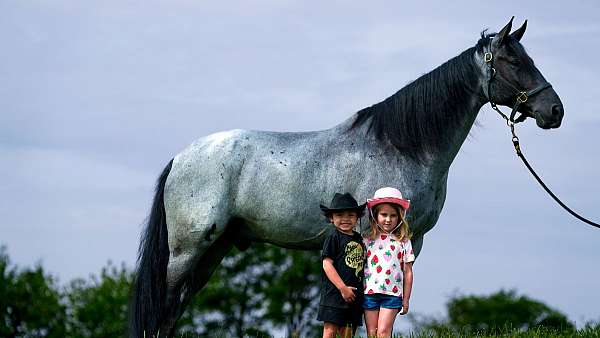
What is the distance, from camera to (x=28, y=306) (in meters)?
37.1

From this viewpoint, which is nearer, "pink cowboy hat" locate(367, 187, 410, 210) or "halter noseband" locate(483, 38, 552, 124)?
"pink cowboy hat" locate(367, 187, 410, 210)

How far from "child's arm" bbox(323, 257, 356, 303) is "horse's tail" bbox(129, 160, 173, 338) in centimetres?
266

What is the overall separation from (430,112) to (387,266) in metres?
2.18

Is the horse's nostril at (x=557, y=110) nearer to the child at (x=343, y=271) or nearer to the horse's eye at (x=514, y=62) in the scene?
the horse's eye at (x=514, y=62)

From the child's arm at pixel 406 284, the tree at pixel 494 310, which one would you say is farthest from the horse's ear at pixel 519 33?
the tree at pixel 494 310

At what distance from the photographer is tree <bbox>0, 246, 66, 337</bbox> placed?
1442 inches

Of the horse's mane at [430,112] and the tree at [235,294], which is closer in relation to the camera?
the horse's mane at [430,112]

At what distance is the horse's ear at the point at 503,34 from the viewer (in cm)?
789

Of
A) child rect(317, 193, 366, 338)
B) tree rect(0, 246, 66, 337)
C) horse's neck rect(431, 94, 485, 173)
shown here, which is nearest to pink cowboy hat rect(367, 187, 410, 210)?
child rect(317, 193, 366, 338)

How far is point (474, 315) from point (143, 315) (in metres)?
45.3

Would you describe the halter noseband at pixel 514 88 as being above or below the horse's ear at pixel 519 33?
below

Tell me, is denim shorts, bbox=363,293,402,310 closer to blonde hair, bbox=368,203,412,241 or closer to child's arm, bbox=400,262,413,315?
child's arm, bbox=400,262,413,315

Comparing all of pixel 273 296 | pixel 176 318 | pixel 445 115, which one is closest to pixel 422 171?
pixel 445 115

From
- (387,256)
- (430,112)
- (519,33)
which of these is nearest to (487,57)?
(519,33)
